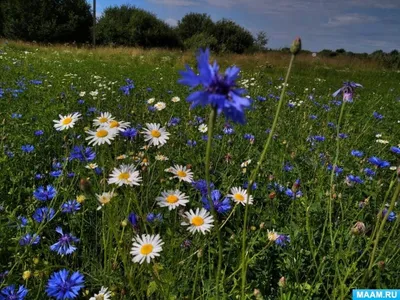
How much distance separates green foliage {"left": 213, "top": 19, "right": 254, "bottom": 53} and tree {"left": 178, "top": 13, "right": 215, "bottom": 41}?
1046mm

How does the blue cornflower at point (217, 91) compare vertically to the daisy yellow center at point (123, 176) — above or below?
above

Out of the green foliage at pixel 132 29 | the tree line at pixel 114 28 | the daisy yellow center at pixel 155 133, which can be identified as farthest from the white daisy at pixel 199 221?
the green foliage at pixel 132 29

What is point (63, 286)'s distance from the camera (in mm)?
1183

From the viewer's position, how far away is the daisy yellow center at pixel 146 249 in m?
1.10

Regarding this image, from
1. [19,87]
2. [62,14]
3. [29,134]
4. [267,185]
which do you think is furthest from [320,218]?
[62,14]

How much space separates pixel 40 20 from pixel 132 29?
23.5 feet

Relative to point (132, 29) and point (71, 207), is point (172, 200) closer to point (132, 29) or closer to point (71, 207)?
point (71, 207)

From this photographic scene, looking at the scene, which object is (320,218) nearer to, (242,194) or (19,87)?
(242,194)

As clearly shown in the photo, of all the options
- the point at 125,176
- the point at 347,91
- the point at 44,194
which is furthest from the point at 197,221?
the point at 347,91

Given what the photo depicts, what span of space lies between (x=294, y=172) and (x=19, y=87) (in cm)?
307

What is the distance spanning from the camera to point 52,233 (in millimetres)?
1725

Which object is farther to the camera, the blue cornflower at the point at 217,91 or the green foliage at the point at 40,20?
the green foliage at the point at 40,20

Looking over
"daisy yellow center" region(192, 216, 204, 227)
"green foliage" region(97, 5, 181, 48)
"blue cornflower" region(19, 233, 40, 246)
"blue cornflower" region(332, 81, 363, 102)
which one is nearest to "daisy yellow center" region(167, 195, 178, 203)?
"daisy yellow center" region(192, 216, 204, 227)

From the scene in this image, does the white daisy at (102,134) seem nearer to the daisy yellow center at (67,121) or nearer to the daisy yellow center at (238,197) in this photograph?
the daisy yellow center at (67,121)
